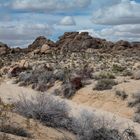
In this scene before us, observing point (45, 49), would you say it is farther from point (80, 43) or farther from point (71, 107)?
point (71, 107)

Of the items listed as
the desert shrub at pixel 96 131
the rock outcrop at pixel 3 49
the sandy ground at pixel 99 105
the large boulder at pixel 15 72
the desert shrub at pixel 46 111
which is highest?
the desert shrub at pixel 46 111

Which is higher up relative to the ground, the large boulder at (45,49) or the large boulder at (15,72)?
the large boulder at (15,72)

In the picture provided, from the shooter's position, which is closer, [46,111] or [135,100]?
[46,111]

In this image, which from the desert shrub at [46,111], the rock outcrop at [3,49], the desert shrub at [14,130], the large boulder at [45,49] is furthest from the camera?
the rock outcrop at [3,49]

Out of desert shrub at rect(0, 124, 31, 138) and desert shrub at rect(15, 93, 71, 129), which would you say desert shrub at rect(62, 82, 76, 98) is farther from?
desert shrub at rect(0, 124, 31, 138)

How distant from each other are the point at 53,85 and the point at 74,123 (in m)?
13.1

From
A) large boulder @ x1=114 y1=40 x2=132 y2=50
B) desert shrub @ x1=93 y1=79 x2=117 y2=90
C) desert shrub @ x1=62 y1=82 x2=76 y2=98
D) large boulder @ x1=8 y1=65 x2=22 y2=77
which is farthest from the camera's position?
large boulder @ x1=114 y1=40 x2=132 y2=50

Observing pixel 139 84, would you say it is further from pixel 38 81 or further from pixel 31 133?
pixel 31 133

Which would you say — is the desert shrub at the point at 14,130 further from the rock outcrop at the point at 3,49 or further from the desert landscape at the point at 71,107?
the rock outcrop at the point at 3,49

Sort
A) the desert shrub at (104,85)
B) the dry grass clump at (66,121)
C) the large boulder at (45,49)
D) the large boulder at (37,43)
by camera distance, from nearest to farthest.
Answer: the dry grass clump at (66,121) → the desert shrub at (104,85) → the large boulder at (45,49) → the large boulder at (37,43)

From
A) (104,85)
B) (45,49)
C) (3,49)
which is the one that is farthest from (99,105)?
(3,49)

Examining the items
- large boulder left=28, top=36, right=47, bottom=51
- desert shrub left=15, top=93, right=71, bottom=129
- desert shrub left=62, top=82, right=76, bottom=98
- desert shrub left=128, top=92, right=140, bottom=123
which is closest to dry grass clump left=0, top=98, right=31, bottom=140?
desert shrub left=15, top=93, right=71, bottom=129

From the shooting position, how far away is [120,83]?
23.2m

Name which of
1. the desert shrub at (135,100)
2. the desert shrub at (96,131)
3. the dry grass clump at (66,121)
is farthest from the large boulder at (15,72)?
the desert shrub at (96,131)
